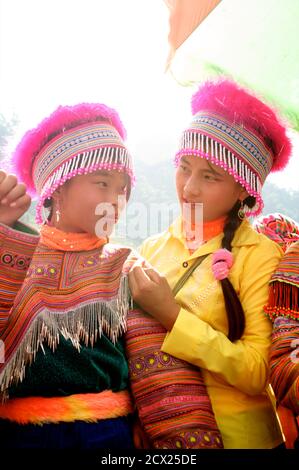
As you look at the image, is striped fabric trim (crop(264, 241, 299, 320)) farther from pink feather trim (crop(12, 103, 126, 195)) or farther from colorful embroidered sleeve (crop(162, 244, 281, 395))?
pink feather trim (crop(12, 103, 126, 195))

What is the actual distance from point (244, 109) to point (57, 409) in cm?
136

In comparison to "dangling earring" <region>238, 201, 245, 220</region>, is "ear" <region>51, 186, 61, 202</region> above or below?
below

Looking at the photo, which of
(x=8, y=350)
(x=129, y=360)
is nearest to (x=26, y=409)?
(x=8, y=350)

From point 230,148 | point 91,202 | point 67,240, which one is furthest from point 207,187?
point 67,240

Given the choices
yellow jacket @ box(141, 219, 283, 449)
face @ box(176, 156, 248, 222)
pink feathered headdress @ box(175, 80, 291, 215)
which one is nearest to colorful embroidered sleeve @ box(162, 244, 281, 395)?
yellow jacket @ box(141, 219, 283, 449)

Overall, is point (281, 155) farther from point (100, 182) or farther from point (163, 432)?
point (163, 432)

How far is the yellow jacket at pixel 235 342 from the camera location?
5.77 ft

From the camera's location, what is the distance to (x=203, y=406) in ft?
5.67

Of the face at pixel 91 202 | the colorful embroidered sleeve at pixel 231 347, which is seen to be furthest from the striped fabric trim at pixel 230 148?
the colorful embroidered sleeve at pixel 231 347

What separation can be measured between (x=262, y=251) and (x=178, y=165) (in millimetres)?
530

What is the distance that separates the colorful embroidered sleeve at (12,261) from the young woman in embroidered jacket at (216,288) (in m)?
0.44

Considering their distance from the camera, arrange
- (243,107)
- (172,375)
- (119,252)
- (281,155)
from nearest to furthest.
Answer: (172,375) < (119,252) < (243,107) < (281,155)

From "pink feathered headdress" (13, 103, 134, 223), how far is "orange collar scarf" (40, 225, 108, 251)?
13 cm

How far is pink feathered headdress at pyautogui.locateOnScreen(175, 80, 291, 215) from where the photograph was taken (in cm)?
202
